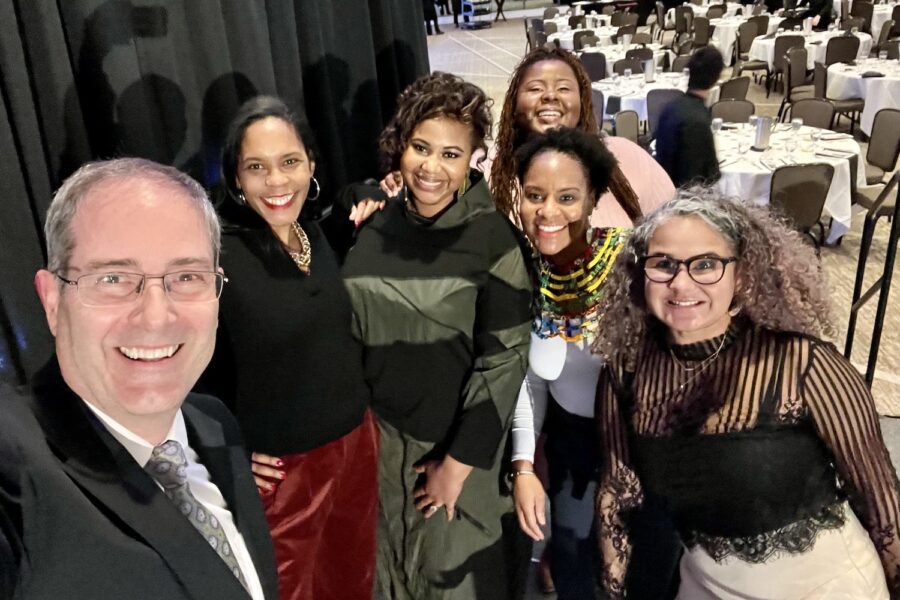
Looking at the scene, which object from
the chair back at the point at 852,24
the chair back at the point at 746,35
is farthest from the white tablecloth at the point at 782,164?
the chair back at the point at 746,35

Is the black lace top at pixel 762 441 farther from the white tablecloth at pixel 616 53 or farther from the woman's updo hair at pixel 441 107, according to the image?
the white tablecloth at pixel 616 53

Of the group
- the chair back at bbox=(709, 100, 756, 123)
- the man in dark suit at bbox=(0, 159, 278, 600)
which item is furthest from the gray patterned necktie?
the chair back at bbox=(709, 100, 756, 123)

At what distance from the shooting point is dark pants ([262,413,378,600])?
5.80ft

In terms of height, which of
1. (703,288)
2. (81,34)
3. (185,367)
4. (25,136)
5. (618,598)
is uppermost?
(81,34)

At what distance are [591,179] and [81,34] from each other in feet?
4.53

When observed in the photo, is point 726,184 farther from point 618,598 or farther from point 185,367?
point 185,367

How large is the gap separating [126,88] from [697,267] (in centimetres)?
155

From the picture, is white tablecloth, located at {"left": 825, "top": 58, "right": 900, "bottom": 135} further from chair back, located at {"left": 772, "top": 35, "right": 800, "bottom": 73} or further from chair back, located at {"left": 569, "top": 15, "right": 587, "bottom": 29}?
chair back, located at {"left": 569, "top": 15, "right": 587, "bottom": 29}

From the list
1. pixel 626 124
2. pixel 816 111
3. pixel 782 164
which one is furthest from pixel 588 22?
pixel 782 164

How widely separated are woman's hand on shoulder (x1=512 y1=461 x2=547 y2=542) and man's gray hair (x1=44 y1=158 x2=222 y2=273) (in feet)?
3.74

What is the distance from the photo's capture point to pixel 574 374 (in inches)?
71.0

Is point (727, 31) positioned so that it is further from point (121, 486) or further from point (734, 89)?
→ point (121, 486)

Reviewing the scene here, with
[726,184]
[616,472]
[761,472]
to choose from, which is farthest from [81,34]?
[726,184]

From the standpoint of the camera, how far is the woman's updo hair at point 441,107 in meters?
1.68
